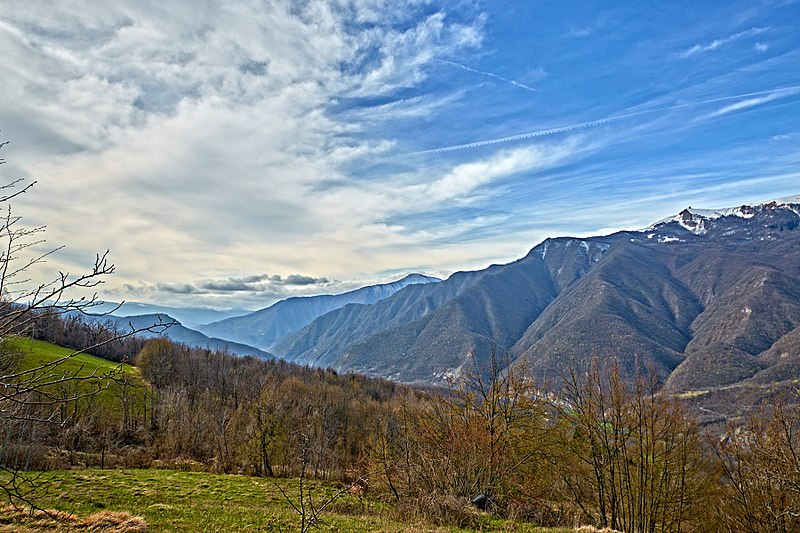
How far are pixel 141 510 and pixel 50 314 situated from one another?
1597 centimetres

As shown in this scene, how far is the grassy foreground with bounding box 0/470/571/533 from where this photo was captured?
1436 cm

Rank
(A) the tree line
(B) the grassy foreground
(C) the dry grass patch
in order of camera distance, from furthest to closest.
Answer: (A) the tree line < (B) the grassy foreground < (C) the dry grass patch

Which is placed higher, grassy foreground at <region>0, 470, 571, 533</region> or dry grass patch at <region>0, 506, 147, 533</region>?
dry grass patch at <region>0, 506, 147, 533</region>

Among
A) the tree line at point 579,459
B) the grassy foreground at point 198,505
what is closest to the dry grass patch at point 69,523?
the grassy foreground at point 198,505

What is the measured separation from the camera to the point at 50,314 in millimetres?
5133

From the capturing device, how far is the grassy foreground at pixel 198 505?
565 inches

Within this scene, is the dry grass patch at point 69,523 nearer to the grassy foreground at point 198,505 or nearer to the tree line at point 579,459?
the grassy foreground at point 198,505

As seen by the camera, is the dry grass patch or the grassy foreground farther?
the grassy foreground

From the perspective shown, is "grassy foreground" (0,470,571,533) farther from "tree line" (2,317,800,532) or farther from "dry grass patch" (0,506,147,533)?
"tree line" (2,317,800,532)

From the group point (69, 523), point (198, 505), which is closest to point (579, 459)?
point (198, 505)

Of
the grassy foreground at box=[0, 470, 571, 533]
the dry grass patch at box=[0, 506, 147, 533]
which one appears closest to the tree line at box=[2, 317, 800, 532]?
the grassy foreground at box=[0, 470, 571, 533]

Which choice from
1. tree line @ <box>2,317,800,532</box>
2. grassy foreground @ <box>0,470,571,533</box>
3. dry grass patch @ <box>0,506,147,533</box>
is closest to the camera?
dry grass patch @ <box>0,506,147,533</box>

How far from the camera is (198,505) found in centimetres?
1961

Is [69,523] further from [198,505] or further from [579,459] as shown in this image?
[579,459]
